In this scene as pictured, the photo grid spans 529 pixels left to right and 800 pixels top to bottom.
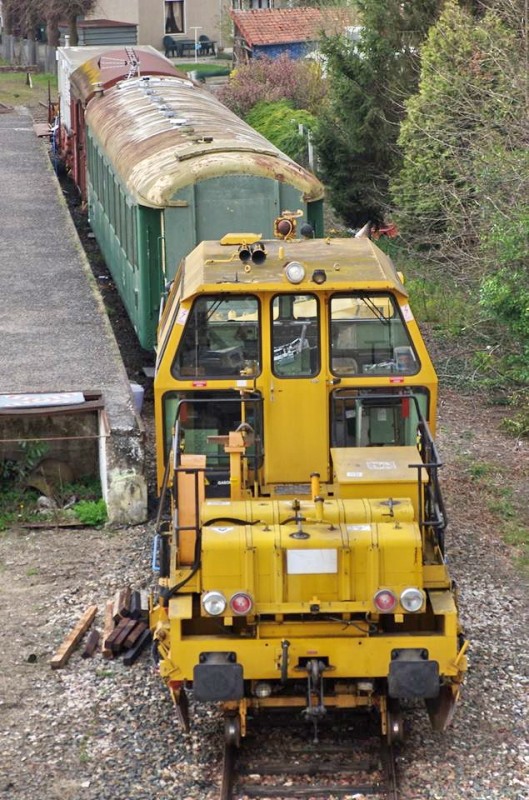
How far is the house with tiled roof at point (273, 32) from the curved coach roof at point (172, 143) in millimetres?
19627

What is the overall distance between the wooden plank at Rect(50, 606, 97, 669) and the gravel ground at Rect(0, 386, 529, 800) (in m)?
0.07

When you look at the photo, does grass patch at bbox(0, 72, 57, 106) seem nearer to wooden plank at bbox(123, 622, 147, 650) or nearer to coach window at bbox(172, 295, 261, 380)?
coach window at bbox(172, 295, 261, 380)

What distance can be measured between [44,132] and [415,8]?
12.8 metres

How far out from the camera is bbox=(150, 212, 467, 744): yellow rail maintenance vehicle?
6840mm

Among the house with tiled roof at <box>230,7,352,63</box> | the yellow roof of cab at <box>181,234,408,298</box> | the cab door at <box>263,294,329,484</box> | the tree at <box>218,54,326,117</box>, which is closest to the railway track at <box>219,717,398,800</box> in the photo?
the cab door at <box>263,294,329,484</box>

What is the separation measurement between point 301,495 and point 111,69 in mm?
14956

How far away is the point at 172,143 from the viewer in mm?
14453

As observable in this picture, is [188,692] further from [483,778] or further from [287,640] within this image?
[483,778]

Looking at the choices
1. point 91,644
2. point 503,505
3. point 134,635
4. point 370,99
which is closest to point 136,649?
point 134,635

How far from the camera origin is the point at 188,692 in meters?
7.68

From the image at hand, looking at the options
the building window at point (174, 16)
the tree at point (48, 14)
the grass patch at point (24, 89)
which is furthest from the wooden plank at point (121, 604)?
the building window at point (174, 16)

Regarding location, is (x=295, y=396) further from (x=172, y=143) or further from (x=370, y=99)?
(x=370, y=99)

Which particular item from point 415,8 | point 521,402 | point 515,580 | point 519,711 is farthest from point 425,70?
point 519,711

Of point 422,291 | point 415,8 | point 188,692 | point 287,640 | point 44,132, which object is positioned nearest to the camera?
point 287,640
